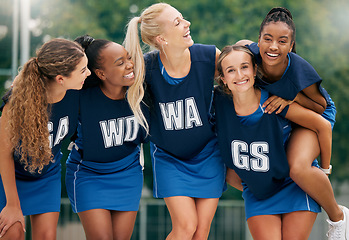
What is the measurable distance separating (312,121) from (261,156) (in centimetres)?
42

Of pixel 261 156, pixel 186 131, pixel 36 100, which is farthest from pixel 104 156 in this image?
pixel 261 156

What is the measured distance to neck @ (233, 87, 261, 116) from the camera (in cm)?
363

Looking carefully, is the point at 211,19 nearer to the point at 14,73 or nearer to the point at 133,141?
the point at 14,73

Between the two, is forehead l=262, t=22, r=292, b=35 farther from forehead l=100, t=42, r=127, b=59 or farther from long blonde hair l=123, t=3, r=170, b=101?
forehead l=100, t=42, r=127, b=59

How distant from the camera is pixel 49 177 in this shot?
12.5ft

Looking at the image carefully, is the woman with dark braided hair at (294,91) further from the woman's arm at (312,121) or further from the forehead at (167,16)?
the forehead at (167,16)

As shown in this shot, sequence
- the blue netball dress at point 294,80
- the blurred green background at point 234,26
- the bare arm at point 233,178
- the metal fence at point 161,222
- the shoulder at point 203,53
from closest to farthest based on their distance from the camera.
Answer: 1. the blue netball dress at point 294,80
2. the shoulder at point 203,53
3. the bare arm at point 233,178
4. the metal fence at point 161,222
5. the blurred green background at point 234,26

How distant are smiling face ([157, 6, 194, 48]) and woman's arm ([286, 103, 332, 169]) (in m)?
0.90

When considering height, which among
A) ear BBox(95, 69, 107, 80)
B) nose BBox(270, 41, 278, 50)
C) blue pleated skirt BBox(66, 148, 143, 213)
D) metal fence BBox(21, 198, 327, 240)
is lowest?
metal fence BBox(21, 198, 327, 240)

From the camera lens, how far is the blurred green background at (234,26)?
12.4 m

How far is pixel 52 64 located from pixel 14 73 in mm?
4267

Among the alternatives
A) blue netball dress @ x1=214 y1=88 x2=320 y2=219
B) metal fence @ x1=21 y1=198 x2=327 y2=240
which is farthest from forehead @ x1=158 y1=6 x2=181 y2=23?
metal fence @ x1=21 y1=198 x2=327 y2=240

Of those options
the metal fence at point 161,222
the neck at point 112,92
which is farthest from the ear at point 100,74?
the metal fence at point 161,222

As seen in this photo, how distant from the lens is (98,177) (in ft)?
13.1
